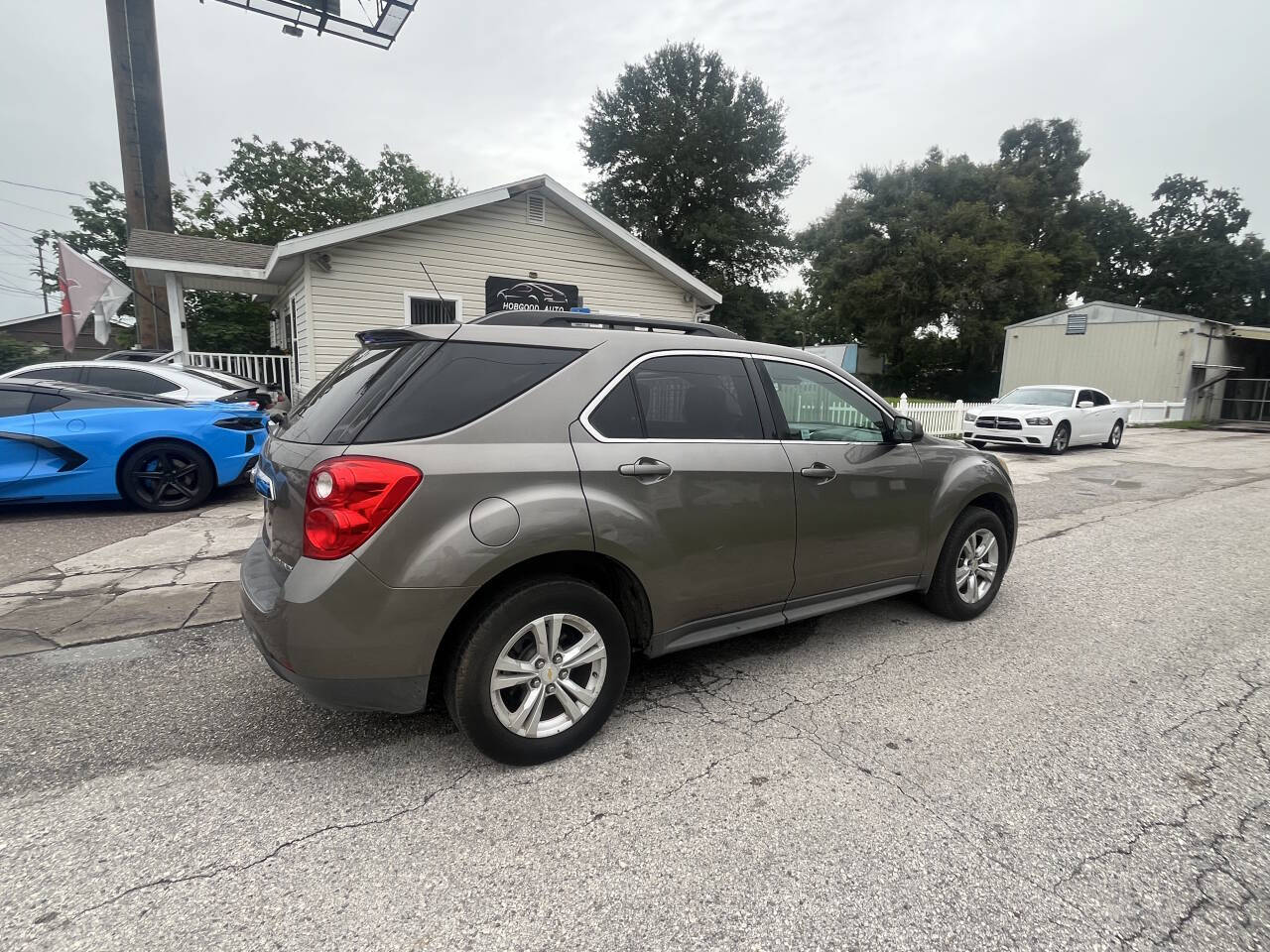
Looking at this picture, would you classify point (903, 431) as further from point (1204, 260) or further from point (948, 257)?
point (1204, 260)

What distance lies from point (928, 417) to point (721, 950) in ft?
52.1

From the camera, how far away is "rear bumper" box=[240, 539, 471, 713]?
2.11 metres

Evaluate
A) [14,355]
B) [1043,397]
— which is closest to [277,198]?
[14,355]

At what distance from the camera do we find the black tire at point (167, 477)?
6.14m

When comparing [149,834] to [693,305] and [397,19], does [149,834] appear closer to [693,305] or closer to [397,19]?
[693,305]

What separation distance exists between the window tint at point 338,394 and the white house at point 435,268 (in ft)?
26.0

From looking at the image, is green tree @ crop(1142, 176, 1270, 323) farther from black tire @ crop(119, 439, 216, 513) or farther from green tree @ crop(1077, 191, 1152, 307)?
black tire @ crop(119, 439, 216, 513)

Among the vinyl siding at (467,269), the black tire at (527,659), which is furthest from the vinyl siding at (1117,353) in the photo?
the black tire at (527,659)

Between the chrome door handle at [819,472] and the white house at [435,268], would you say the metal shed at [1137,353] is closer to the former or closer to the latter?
the white house at [435,268]

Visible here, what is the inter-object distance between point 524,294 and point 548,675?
35.6 ft

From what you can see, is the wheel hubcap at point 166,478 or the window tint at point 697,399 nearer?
the window tint at point 697,399

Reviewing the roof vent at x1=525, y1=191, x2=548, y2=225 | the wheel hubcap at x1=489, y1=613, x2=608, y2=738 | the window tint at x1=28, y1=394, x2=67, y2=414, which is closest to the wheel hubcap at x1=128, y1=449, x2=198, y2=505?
the window tint at x1=28, y1=394, x2=67, y2=414

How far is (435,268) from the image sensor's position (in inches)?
452

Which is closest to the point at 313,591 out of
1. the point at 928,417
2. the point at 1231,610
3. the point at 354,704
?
the point at 354,704
